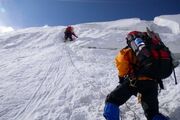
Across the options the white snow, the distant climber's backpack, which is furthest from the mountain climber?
the white snow

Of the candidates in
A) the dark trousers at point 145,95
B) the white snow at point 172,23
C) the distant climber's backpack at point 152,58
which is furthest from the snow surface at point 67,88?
the white snow at point 172,23

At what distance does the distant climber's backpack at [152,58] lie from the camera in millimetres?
4941

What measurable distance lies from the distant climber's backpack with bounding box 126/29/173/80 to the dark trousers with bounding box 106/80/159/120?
186 mm

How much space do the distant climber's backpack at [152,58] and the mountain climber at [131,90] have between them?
0.14 metres

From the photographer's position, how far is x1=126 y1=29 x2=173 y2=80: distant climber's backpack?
4.94 metres

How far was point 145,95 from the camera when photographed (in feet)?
17.1

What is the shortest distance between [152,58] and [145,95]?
28.6 inches

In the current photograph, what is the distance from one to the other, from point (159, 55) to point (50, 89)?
4113 mm

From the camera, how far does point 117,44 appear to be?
661 inches

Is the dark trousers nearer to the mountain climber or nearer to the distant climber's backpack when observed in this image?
the mountain climber

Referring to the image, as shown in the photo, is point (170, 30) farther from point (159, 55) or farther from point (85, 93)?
point (159, 55)

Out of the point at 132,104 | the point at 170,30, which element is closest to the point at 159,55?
the point at 132,104

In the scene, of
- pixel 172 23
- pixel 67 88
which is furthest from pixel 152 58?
pixel 172 23

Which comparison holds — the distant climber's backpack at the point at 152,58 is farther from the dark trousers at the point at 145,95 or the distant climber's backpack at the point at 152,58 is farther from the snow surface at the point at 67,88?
the snow surface at the point at 67,88
